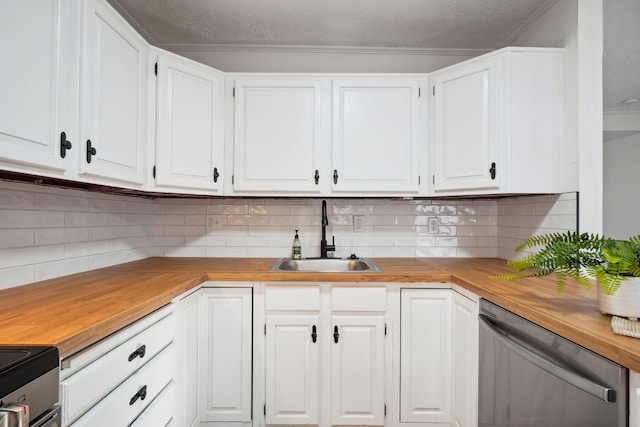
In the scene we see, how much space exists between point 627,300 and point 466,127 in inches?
49.7

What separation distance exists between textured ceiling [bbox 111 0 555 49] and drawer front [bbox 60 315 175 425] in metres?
1.76

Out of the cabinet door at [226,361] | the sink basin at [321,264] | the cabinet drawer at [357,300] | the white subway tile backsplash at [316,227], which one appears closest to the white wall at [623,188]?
the white subway tile backsplash at [316,227]

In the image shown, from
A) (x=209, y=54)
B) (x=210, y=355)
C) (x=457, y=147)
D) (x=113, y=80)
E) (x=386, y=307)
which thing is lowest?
(x=210, y=355)

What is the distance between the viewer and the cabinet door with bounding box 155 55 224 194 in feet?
5.96

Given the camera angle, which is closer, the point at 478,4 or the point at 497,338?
the point at 497,338

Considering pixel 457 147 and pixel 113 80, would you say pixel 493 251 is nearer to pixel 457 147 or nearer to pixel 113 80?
pixel 457 147

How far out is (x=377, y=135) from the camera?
2061 millimetres

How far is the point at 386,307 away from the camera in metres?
1.78

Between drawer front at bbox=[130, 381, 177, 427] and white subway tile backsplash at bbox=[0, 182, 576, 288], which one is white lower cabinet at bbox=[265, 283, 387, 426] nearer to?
drawer front at bbox=[130, 381, 177, 427]

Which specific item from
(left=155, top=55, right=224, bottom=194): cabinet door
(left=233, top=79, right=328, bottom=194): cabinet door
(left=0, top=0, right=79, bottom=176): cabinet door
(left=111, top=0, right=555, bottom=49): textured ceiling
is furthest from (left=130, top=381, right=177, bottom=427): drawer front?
(left=111, top=0, right=555, bottom=49): textured ceiling

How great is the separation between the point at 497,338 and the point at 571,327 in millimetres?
447

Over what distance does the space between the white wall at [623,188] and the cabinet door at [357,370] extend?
4622mm

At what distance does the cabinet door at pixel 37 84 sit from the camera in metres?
0.97

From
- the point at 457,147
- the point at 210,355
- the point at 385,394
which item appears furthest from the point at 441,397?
the point at 457,147
